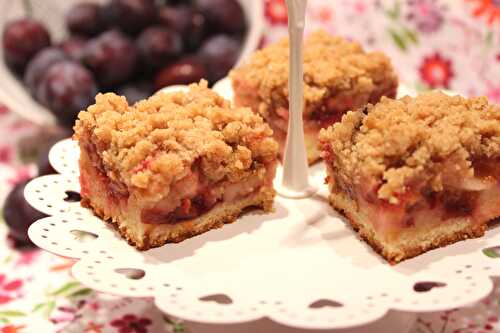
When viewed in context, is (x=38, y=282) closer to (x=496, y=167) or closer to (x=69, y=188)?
(x=69, y=188)

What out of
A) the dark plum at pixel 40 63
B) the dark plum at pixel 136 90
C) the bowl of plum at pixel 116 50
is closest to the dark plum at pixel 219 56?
the bowl of plum at pixel 116 50

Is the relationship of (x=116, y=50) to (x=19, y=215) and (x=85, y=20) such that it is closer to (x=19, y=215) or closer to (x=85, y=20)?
(x=85, y=20)

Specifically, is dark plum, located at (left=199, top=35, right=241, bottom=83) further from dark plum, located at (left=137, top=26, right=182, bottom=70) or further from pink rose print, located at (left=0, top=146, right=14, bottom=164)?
pink rose print, located at (left=0, top=146, right=14, bottom=164)

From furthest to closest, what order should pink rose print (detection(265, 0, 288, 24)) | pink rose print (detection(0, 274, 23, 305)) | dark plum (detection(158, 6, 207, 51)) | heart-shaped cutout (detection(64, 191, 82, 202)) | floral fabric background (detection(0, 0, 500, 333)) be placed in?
pink rose print (detection(265, 0, 288, 24)) → dark plum (detection(158, 6, 207, 51)) → pink rose print (detection(0, 274, 23, 305)) → floral fabric background (detection(0, 0, 500, 333)) → heart-shaped cutout (detection(64, 191, 82, 202))

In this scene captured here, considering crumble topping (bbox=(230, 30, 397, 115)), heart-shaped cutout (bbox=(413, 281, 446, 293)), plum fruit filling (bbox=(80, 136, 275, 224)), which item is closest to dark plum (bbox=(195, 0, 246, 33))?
crumble topping (bbox=(230, 30, 397, 115))

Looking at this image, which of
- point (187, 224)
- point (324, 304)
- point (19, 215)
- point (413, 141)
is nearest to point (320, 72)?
point (413, 141)

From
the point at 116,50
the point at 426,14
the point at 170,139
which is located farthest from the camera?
the point at 426,14

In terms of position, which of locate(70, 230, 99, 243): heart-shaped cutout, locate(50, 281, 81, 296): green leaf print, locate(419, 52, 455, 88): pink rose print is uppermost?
locate(419, 52, 455, 88): pink rose print

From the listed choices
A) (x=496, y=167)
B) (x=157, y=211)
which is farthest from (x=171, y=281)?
(x=496, y=167)
